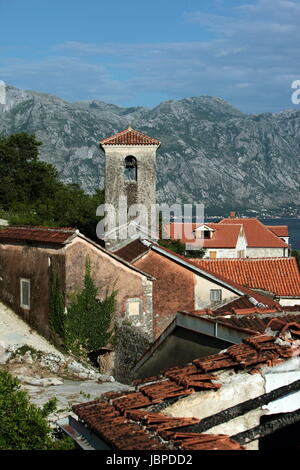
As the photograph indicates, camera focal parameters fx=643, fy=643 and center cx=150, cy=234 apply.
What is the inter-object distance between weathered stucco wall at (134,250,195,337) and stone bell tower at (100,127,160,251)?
247 inches

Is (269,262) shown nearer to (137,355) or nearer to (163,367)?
(137,355)

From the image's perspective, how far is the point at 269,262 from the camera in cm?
3709

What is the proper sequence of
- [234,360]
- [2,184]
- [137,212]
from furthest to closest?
[2,184], [137,212], [234,360]

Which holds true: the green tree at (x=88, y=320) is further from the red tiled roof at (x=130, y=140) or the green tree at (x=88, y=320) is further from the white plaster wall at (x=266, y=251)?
the white plaster wall at (x=266, y=251)

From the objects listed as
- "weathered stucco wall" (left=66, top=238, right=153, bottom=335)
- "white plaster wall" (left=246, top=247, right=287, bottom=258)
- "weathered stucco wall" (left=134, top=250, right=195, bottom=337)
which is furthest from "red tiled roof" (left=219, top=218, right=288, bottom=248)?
"weathered stucco wall" (left=66, top=238, right=153, bottom=335)

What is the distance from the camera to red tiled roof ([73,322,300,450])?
542 centimetres

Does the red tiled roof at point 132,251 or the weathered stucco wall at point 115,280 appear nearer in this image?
the weathered stucco wall at point 115,280

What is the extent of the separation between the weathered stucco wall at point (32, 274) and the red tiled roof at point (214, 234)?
35.8 meters

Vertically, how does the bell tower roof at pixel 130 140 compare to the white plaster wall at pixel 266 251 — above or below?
above

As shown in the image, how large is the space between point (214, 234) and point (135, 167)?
3041cm

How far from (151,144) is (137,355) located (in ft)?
51.1

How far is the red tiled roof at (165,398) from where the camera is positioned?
213 inches

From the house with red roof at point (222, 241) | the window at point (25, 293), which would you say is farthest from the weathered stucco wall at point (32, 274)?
the house with red roof at point (222, 241)
